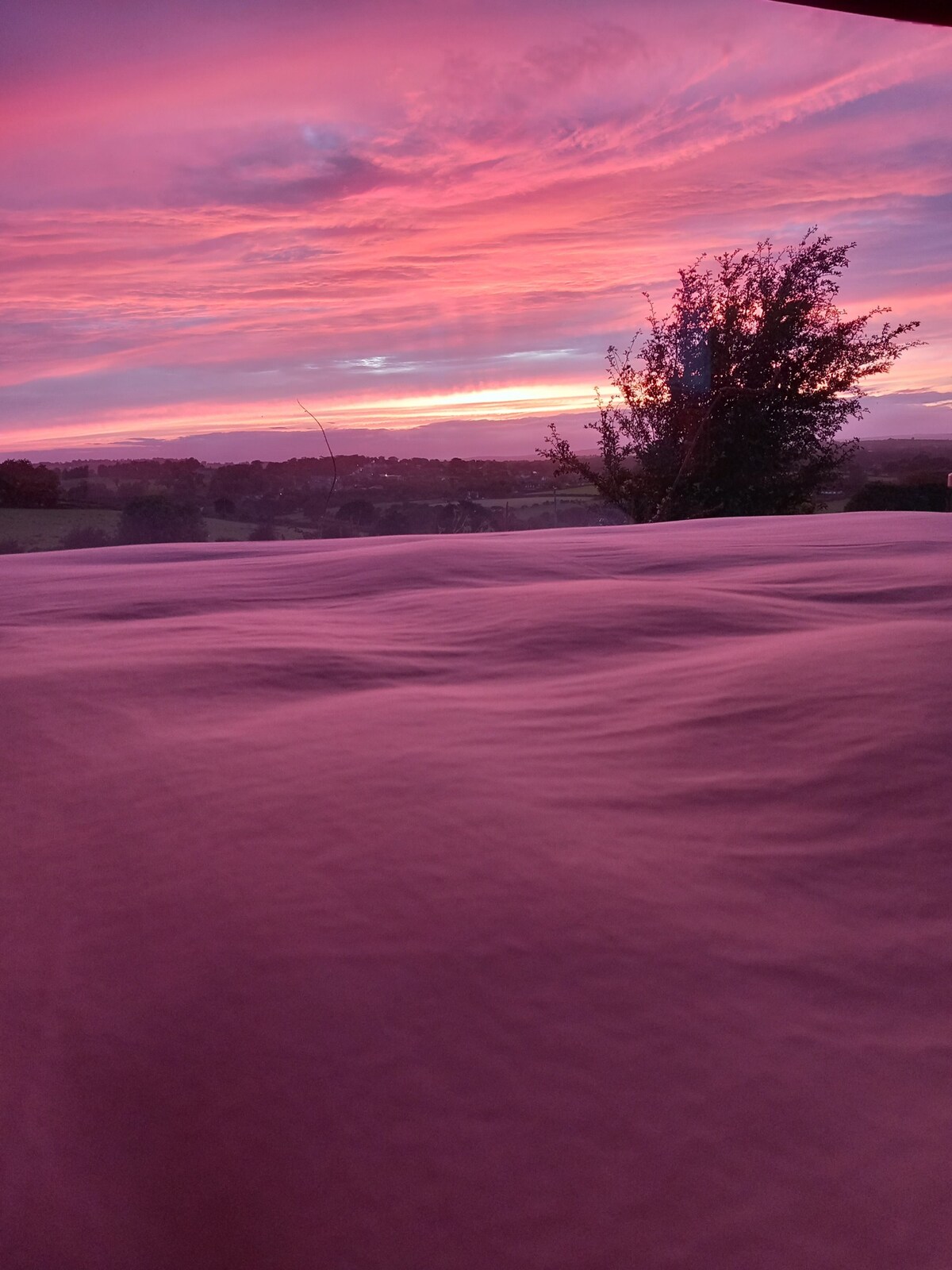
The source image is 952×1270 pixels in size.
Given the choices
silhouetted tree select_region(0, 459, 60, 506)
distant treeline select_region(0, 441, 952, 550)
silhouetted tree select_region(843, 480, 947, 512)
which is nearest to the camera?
distant treeline select_region(0, 441, 952, 550)

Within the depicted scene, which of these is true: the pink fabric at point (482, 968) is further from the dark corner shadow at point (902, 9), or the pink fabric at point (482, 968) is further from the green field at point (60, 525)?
the green field at point (60, 525)

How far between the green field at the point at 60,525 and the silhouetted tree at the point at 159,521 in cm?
10

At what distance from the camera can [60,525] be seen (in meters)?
7.38

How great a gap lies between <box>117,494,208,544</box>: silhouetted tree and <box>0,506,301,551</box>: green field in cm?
10

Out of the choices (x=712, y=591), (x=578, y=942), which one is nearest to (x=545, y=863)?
(x=578, y=942)

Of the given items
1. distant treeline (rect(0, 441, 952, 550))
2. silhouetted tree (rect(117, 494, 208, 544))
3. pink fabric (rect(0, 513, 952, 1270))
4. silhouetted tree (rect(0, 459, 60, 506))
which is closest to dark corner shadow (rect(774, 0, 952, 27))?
pink fabric (rect(0, 513, 952, 1270))

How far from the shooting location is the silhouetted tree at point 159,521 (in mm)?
7097

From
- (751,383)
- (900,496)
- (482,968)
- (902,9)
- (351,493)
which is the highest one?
(751,383)

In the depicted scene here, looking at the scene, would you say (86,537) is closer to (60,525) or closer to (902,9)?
(60,525)

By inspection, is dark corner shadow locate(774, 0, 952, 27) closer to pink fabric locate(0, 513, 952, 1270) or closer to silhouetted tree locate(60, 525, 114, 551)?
pink fabric locate(0, 513, 952, 1270)

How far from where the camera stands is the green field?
6.96 meters

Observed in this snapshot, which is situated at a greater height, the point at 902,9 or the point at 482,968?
the point at 902,9

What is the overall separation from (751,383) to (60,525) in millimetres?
5382

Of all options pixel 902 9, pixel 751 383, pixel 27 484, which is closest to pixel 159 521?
pixel 27 484
